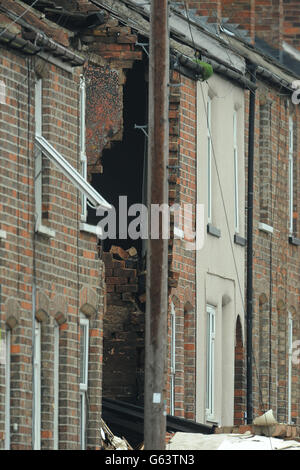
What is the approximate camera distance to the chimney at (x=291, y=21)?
44.6 m

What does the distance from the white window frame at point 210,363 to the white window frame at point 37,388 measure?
8380mm

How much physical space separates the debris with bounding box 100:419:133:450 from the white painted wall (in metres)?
4.09

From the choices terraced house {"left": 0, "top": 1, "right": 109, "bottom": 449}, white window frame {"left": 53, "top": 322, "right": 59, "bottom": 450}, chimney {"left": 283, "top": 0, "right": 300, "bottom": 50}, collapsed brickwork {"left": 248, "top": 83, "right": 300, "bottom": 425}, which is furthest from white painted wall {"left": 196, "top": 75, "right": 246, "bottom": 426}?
white window frame {"left": 53, "top": 322, "right": 59, "bottom": 450}

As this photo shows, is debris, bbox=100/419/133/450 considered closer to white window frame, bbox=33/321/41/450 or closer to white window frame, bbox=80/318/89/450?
white window frame, bbox=80/318/89/450

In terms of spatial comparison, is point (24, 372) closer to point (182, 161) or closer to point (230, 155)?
point (182, 161)

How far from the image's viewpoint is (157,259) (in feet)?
92.4

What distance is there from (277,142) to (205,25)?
336 centimetres

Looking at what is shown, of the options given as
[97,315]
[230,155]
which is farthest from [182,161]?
[97,315]

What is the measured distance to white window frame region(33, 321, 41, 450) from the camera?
28.8 m

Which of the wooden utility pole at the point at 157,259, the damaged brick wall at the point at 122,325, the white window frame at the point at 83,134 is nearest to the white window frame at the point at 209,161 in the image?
the damaged brick wall at the point at 122,325

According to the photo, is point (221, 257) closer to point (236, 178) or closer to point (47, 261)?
point (236, 178)

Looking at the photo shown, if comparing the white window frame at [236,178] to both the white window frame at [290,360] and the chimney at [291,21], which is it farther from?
the chimney at [291,21]

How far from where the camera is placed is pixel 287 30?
44.7 m

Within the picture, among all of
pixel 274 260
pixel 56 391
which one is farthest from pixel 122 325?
pixel 274 260
